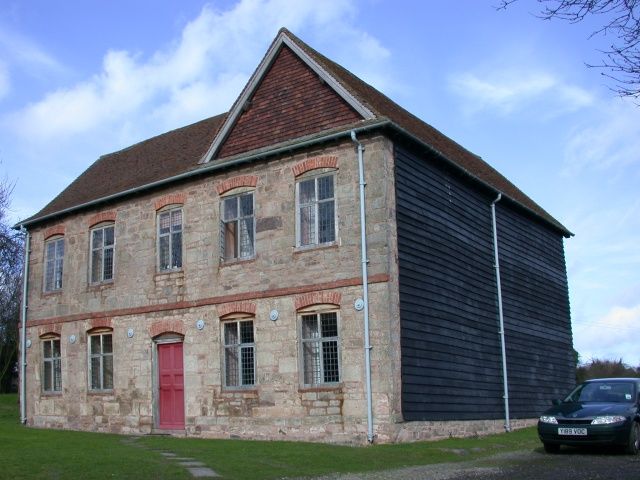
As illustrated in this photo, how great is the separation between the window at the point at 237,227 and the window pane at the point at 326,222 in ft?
6.73

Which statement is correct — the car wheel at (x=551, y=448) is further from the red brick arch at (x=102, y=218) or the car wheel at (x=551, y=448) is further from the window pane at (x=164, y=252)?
the red brick arch at (x=102, y=218)

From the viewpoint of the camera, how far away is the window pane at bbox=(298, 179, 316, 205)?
17500 millimetres

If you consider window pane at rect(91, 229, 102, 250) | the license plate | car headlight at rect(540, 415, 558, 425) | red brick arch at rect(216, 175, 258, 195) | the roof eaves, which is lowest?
the license plate

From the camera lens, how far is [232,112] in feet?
63.2

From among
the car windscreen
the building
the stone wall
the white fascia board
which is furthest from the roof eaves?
the car windscreen

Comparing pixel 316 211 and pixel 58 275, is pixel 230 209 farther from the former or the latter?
pixel 58 275

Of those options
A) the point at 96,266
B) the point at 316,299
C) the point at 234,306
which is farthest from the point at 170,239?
the point at 316,299

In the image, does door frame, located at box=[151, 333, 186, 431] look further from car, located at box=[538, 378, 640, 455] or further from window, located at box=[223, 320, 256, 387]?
car, located at box=[538, 378, 640, 455]

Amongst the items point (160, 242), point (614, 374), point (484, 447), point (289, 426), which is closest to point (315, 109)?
point (160, 242)

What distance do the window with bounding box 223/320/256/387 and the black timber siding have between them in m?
4.04

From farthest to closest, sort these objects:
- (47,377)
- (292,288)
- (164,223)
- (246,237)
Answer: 1. (47,377)
2. (164,223)
3. (246,237)
4. (292,288)

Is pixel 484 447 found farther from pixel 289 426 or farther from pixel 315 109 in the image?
pixel 315 109

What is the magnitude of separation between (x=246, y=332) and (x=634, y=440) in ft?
29.1

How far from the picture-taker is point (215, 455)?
13.7 meters
